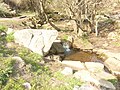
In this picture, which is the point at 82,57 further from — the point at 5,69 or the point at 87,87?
the point at 5,69

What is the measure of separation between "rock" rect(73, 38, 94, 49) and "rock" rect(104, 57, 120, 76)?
6.68 feet

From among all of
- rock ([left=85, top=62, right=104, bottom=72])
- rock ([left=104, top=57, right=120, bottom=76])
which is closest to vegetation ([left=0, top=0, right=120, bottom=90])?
rock ([left=85, top=62, right=104, bottom=72])

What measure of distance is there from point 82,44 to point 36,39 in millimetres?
3804

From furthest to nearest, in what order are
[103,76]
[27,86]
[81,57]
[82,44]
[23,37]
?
[82,44]
[81,57]
[23,37]
[103,76]
[27,86]

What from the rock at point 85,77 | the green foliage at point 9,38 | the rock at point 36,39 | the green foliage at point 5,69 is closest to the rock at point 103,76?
the rock at point 85,77

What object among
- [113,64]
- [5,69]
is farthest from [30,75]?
[113,64]

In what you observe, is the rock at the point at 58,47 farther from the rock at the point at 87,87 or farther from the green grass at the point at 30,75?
the rock at the point at 87,87

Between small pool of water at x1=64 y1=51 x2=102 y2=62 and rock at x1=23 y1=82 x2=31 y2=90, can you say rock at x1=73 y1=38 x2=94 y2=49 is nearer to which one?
small pool of water at x1=64 y1=51 x2=102 y2=62

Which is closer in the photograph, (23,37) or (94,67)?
(94,67)

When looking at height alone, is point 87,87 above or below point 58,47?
above

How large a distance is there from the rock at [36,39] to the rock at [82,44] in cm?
301

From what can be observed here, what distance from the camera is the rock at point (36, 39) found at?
10.4 metres

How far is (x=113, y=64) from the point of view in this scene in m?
11.2

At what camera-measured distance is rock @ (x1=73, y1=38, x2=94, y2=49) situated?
44.3 ft
